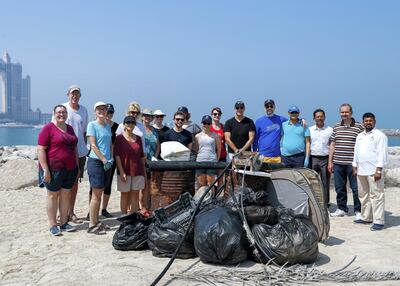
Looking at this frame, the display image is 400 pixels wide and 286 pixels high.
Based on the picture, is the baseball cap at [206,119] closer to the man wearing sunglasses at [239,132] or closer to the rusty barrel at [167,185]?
the man wearing sunglasses at [239,132]

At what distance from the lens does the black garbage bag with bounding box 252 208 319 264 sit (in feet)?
13.8

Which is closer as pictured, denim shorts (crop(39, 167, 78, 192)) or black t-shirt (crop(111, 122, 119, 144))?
denim shorts (crop(39, 167, 78, 192))

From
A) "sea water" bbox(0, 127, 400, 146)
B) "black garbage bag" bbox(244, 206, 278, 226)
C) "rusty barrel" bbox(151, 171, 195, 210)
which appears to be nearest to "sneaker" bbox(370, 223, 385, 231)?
"black garbage bag" bbox(244, 206, 278, 226)

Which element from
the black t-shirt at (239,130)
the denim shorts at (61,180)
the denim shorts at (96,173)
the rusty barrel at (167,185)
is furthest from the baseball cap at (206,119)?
the denim shorts at (61,180)

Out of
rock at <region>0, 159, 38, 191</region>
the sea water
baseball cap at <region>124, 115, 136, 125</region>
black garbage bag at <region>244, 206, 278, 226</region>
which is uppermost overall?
baseball cap at <region>124, 115, 136, 125</region>

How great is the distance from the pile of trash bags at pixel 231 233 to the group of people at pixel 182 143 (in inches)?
39.5

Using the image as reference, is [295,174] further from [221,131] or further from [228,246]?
[221,131]

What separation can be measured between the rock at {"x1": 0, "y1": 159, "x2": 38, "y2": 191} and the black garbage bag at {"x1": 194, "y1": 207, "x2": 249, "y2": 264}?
7.01 m

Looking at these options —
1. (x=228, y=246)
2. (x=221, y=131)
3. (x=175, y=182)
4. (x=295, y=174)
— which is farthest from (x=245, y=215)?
Answer: (x=221, y=131)

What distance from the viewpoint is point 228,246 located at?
13.8ft

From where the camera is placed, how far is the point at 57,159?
5332 millimetres

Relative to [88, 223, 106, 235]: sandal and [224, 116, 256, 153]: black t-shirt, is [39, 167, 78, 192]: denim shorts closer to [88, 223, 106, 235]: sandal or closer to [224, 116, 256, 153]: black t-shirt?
[88, 223, 106, 235]: sandal

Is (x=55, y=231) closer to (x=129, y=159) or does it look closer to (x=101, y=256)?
(x=101, y=256)

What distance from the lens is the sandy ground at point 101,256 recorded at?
410 centimetres
